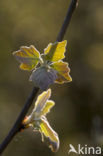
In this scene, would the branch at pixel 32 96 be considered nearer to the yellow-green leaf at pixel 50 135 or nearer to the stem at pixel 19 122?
the stem at pixel 19 122

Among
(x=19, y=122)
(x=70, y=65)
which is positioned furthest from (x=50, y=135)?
(x=70, y=65)

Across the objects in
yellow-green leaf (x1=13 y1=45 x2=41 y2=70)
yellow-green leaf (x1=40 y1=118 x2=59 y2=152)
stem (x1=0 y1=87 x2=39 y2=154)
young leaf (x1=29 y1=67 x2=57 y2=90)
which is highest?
yellow-green leaf (x1=13 y1=45 x2=41 y2=70)

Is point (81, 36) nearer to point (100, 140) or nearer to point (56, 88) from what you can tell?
point (56, 88)

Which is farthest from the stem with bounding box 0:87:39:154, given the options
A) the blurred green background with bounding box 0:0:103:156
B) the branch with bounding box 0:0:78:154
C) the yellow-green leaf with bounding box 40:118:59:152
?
the blurred green background with bounding box 0:0:103:156

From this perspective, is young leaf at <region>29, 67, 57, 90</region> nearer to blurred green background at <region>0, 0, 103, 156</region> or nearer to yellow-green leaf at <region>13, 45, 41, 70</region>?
yellow-green leaf at <region>13, 45, 41, 70</region>

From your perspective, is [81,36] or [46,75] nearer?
[46,75]

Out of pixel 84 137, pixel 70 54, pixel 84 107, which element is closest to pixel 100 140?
pixel 84 137
